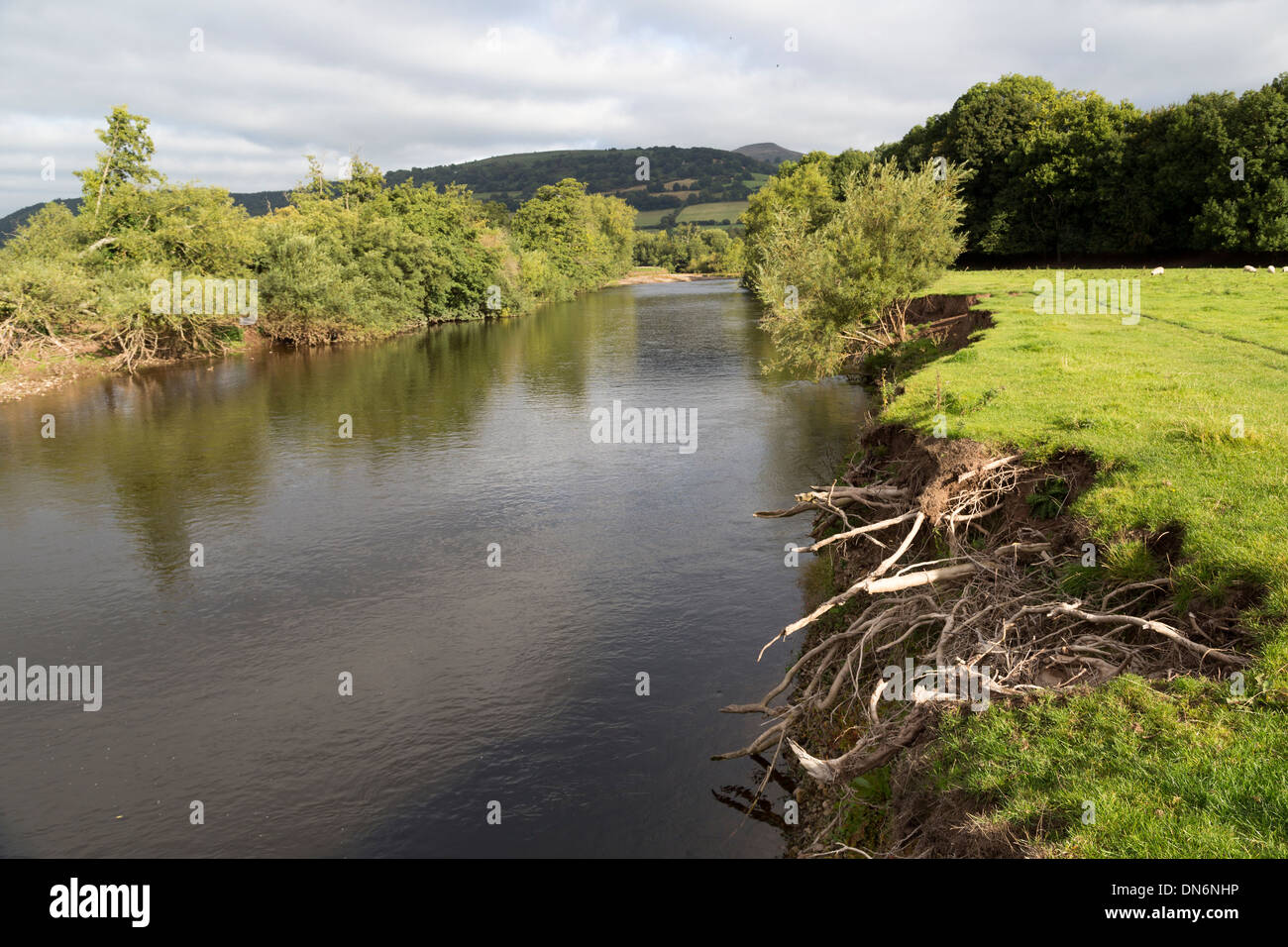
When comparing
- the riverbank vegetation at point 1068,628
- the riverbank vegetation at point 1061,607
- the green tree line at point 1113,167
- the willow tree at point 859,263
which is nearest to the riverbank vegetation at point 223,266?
the willow tree at point 859,263

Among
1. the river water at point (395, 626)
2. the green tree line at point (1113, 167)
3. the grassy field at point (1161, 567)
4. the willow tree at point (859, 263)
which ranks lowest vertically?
the river water at point (395, 626)

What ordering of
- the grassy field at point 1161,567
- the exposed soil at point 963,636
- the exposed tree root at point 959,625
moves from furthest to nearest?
the exposed tree root at point 959,625
the exposed soil at point 963,636
the grassy field at point 1161,567

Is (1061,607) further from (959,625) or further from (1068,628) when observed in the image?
(959,625)

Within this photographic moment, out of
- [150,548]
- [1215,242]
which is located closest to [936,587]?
[150,548]

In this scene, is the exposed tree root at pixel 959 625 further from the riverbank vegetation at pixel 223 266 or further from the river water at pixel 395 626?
the riverbank vegetation at pixel 223 266

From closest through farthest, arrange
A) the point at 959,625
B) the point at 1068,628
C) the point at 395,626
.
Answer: the point at 1068,628 → the point at 959,625 → the point at 395,626

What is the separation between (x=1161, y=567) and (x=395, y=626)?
15.8 metres

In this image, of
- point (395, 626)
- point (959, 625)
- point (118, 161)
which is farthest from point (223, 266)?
point (959, 625)

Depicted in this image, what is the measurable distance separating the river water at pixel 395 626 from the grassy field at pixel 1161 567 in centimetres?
571

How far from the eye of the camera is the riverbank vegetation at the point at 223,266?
51.5 m

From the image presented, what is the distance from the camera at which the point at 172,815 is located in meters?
12.8

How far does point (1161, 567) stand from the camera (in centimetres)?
982

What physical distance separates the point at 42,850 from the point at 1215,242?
67203 mm
